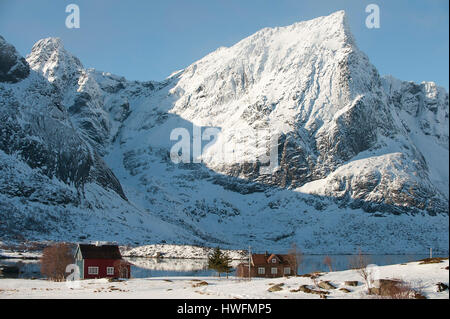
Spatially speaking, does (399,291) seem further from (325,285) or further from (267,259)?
(267,259)

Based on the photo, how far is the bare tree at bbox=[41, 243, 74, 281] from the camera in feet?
285

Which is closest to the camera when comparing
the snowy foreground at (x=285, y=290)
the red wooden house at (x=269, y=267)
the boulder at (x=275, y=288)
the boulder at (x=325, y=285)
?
the snowy foreground at (x=285, y=290)

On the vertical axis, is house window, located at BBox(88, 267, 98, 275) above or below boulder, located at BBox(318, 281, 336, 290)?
below

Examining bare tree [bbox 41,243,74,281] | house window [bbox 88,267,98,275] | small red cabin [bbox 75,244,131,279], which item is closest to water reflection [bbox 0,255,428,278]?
bare tree [bbox 41,243,74,281]

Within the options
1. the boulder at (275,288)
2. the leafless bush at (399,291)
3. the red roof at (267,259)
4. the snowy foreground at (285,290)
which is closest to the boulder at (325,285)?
the snowy foreground at (285,290)

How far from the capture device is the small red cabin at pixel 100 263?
84812 mm

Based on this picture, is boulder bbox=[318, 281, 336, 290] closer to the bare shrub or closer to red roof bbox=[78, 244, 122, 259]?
the bare shrub

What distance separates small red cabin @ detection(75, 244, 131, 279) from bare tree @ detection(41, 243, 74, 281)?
112 inches

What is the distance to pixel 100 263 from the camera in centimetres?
8619

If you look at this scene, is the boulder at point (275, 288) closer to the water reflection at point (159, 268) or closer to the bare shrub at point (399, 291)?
the bare shrub at point (399, 291)

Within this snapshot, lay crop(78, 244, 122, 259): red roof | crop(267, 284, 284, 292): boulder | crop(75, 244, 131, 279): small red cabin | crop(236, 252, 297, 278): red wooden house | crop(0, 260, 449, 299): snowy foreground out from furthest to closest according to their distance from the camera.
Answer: crop(236, 252, 297, 278): red wooden house
crop(78, 244, 122, 259): red roof
crop(75, 244, 131, 279): small red cabin
crop(267, 284, 284, 292): boulder
crop(0, 260, 449, 299): snowy foreground

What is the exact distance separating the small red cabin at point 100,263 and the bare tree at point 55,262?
2856 millimetres
